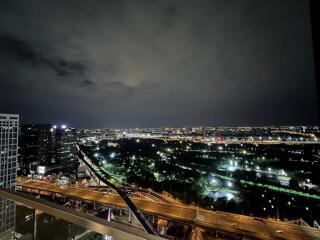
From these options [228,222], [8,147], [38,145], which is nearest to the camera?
[228,222]

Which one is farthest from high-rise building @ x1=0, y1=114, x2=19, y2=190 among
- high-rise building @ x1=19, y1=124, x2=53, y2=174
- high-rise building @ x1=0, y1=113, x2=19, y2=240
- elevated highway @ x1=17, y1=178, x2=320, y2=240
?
high-rise building @ x1=19, y1=124, x2=53, y2=174

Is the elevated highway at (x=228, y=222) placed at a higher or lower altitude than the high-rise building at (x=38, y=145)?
lower

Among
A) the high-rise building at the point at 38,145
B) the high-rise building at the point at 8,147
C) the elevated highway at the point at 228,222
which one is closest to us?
the elevated highway at the point at 228,222

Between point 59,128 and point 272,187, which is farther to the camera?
point 59,128

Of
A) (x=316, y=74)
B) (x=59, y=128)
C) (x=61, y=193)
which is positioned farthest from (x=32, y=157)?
(x=316, y=74)

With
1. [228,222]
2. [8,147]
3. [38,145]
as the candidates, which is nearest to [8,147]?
[8,147]

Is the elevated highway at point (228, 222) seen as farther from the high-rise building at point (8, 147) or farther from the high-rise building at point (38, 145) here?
the high-rise building at point (38, 145)

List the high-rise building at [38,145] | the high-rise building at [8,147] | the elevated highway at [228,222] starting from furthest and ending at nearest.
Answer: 1. the high-rise building at [38,145]
2. the high-rise building at [8,147]
3. the elevated highway at [228,222]

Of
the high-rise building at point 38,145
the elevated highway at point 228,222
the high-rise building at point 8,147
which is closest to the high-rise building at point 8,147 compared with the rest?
the high-rise building at point 8,147

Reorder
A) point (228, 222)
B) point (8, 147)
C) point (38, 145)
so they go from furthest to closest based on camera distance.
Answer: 1. point (38, 145)
2. point (8, 147)
3. point (228, 222)

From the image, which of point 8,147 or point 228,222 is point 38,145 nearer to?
point 8,147

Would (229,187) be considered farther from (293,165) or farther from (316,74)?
(316,74)
